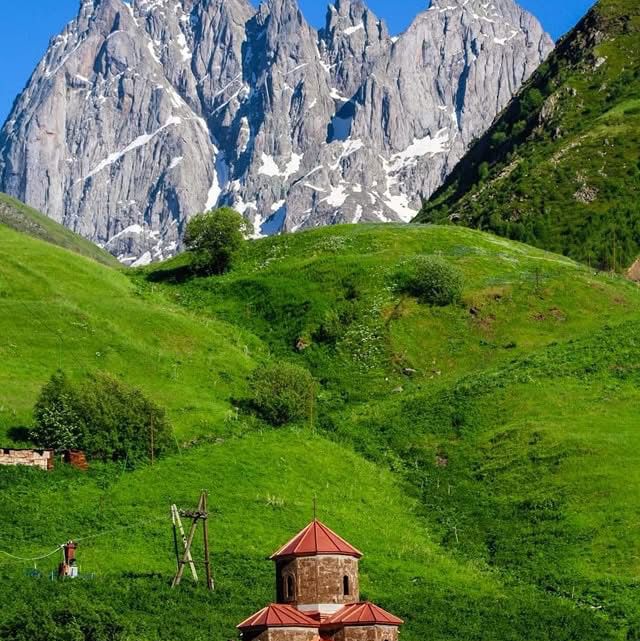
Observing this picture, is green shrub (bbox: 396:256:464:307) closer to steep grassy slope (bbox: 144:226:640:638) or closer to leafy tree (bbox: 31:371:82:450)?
steep grassy slope (bbox: 144:226:640:638)

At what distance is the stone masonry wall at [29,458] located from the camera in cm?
8444

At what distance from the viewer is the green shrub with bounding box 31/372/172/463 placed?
287 feet

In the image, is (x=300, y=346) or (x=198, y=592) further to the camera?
(x=300, y=346)

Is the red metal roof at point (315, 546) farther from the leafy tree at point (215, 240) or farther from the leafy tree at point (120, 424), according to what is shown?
the leafy tree at point (215, 240)

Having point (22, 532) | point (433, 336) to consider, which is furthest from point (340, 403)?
point (22, 532)

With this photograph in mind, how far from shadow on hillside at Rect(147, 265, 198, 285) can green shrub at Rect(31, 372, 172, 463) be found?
172ft

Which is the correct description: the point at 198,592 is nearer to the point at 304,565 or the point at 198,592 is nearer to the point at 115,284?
the point at 304,565

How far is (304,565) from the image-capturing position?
57.2 m

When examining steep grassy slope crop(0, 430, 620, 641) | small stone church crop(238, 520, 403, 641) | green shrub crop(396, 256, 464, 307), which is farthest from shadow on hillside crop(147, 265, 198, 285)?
small stone church crop(238, 520, 403, 641)

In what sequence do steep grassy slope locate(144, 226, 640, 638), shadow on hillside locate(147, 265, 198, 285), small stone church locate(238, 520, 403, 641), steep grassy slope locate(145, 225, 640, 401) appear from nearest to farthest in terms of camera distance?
small stone church locate(238, 520, 403, 641) → steep grassy slope locate(144, 226, 640, 638) → steep grassy slope locate(145, 225, 640, 401) → shadow on hillside locate(147, 265, 198, 285)

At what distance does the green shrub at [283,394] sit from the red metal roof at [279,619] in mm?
46459

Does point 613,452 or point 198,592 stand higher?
point 613,452

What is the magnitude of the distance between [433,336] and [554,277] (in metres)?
17.5

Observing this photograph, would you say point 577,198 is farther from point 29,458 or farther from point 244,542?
point 244,542
